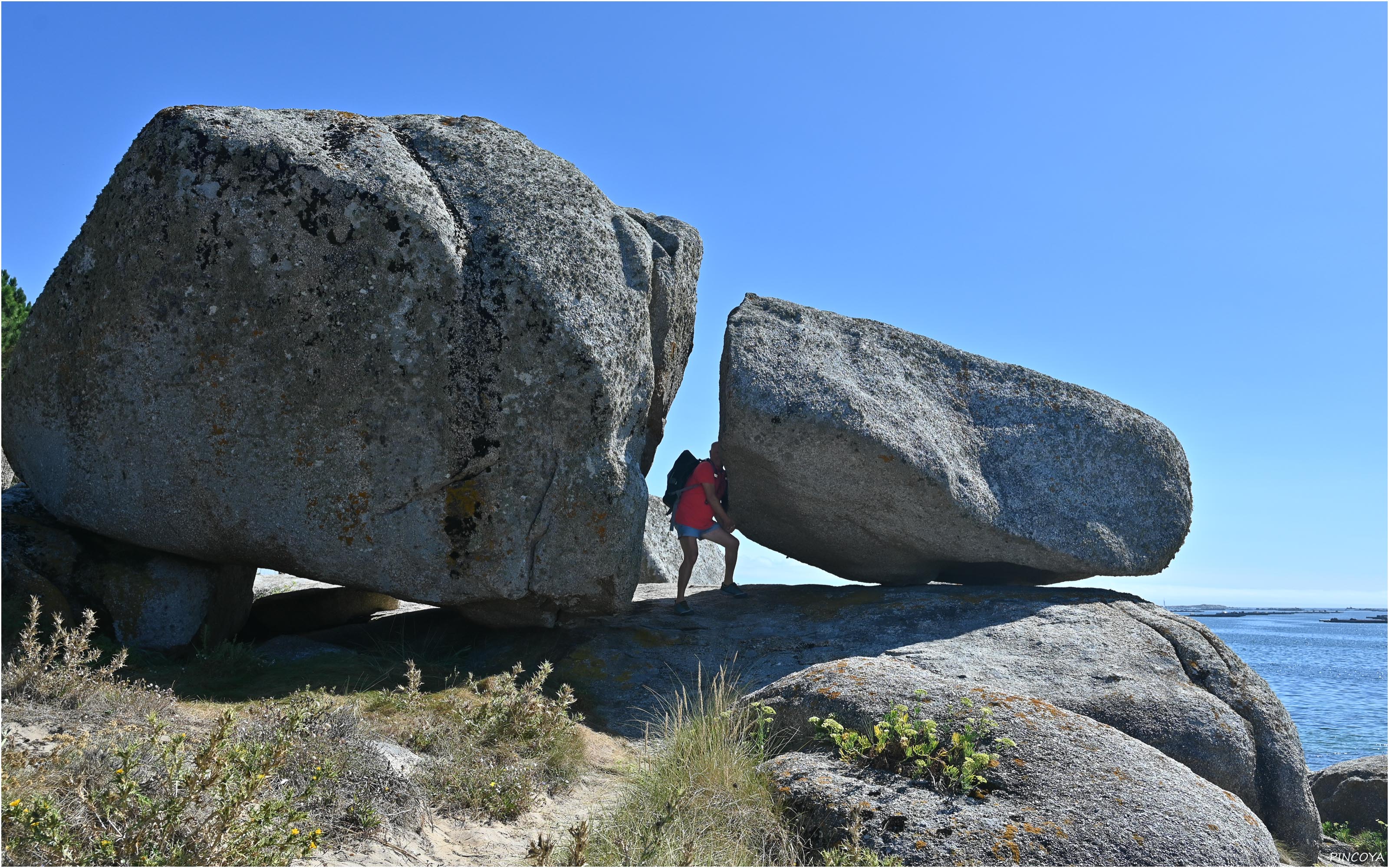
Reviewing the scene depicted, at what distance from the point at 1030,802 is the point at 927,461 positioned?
18.2ft

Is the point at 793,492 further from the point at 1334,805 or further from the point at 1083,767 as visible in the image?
the point at 1334,805

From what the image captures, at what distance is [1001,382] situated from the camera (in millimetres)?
12008

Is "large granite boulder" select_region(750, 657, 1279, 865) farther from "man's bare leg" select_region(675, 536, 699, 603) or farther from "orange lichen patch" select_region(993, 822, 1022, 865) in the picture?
"man's bare leg" select_region(675, 536, 699, 603)

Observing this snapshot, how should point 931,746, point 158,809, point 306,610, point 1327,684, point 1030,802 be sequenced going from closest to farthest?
1. point 158,809
2. point 1030,802
3. point 931,746
4. point 306,610
5. point 1327,684

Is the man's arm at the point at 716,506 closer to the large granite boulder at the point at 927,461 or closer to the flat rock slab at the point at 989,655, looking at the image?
the large granite boulder at the point at 927,461

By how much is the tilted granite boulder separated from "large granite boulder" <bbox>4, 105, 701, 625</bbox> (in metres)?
1.59

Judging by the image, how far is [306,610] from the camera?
1145cm

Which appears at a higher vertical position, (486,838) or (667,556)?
(667,556)

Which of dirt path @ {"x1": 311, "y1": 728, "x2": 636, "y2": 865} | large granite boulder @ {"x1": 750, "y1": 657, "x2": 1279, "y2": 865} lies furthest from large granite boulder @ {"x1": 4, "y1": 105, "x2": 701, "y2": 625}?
large granite boulder @ {"x1": 750, "y1": 657, "x2": 1279, "y2": 865}

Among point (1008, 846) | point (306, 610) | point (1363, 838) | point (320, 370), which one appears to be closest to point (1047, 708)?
point (1008, 846)

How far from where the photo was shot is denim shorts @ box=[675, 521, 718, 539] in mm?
11570

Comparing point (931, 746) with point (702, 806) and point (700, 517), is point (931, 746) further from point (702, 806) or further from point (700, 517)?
point (700, 517)

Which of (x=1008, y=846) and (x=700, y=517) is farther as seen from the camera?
(x=700, y=517)

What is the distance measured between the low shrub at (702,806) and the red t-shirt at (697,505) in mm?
4495
